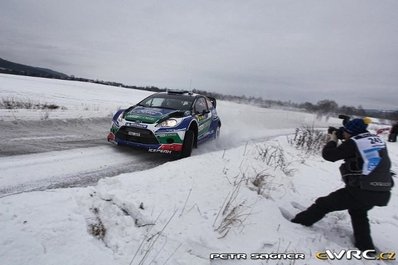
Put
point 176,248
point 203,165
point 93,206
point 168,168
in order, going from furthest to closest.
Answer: point 203,165 < point 168,168 < point 93,206 < point 176,248

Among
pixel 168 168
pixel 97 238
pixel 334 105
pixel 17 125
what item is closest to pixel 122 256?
pixel 97 238

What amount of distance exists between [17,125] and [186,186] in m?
6.36

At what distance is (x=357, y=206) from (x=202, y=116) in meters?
5.06

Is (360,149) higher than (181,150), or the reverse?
(360,149)

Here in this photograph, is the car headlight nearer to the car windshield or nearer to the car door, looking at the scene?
the car windshield

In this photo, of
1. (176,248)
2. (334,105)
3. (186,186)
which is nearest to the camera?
(176,248)

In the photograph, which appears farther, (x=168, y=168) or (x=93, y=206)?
(x=168, y=168)

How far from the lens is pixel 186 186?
14.5 ft

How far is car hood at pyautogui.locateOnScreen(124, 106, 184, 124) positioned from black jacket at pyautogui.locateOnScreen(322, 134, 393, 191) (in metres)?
3.93

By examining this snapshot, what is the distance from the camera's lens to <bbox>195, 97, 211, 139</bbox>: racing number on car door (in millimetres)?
8019

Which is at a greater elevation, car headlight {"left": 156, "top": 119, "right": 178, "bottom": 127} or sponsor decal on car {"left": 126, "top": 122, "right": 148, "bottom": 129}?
car headlight {"left": 156, "top": 119, "right": 178, "bottom": 127}

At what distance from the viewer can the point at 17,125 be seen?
27.4ft

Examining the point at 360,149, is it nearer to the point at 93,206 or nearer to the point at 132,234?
the point at 132,234

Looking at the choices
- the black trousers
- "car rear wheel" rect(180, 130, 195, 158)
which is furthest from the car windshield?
the black trousers
